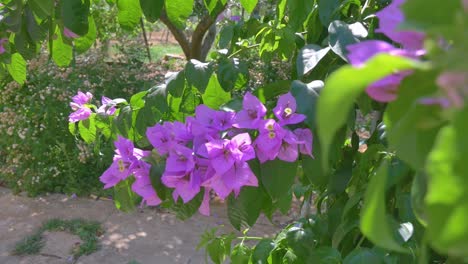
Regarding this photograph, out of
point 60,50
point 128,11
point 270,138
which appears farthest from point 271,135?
point 60,50

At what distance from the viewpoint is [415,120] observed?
12.3 inches

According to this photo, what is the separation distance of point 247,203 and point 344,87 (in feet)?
2.03

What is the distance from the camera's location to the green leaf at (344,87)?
260 millimetres

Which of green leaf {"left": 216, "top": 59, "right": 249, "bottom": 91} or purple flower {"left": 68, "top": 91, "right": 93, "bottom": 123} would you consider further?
purple flower {"left": 68, "top": 91, "right": 93, "bottom": 123}

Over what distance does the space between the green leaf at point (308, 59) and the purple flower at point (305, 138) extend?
0.08m

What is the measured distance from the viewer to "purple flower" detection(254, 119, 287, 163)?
0.80 m

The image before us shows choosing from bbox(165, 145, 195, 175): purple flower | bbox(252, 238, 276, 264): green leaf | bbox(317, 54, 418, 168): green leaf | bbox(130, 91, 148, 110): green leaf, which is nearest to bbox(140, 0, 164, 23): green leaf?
bbox(130, 91, 148, 110): green leaf

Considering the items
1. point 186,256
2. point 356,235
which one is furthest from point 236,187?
point 186,256

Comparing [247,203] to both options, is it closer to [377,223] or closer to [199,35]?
[377,223]

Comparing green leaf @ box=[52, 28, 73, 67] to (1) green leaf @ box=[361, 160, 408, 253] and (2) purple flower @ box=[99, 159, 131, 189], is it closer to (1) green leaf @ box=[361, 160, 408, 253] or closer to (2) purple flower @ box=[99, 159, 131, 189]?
(2) purple flower @ box=[99, 159, 131, 189]

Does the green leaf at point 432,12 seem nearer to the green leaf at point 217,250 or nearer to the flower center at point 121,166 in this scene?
the flower center at point 121,166

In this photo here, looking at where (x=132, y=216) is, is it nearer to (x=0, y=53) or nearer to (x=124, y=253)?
(x=124, y=253)

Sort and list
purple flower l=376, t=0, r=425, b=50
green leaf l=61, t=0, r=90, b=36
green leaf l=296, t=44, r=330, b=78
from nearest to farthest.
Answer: purple flower l=376, t=0, r=425, b=50 < green leaf l=296, t=44, r=330, b=78 < green leaf l=61, t=0, r=90, b=36

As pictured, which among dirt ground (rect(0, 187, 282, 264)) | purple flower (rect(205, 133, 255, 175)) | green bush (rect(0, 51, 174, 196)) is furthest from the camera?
green bush (rect(0, 51, 174, 196))
